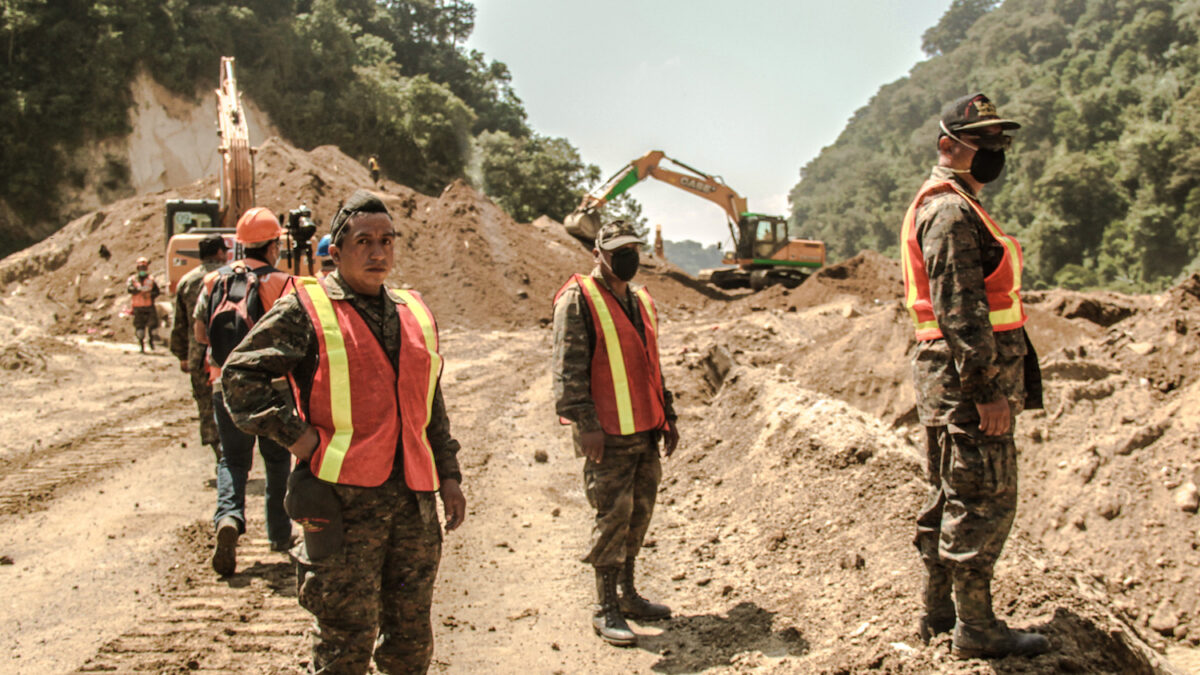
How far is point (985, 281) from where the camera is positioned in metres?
3.11

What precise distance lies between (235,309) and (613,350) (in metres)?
2.19

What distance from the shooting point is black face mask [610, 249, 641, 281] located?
4230 mm

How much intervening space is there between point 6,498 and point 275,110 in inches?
1406

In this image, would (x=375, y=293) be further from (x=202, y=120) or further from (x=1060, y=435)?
(x=202, y=120)

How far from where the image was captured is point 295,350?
262 centimetres

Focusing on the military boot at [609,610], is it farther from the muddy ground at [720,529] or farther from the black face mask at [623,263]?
the black face mask at [623,263]

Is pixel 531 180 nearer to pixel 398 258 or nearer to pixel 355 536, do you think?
pixel 398 258

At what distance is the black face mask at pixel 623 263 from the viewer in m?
4.23

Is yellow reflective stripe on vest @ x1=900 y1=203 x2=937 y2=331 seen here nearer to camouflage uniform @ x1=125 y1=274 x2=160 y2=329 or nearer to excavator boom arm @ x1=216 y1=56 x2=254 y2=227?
camouflage uniform @ x1=125 y1=274 x2=160 y2=329

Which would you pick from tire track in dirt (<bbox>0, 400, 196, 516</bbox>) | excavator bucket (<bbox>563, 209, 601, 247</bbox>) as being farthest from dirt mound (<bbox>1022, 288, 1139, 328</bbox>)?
excavator bucket (<bbox>563, 209, 601, 247</bbox>)

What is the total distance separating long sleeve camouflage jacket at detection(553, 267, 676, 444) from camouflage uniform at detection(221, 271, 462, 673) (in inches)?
51.6

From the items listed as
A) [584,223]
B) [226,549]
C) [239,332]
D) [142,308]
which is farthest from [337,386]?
[584,223]

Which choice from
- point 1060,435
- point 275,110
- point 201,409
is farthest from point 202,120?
point 1060,435

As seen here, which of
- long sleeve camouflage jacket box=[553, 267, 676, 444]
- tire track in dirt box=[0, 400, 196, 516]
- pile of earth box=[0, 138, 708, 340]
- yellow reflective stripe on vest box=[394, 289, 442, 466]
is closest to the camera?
yellow reflective stripe on vest box=[394, 289, 442, 466]
